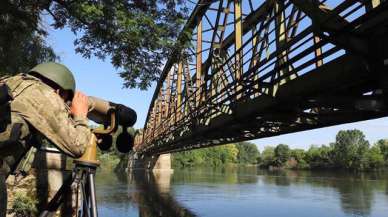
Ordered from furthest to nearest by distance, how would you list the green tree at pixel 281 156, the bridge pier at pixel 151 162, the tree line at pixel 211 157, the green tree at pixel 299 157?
the green tree at pixel 281 156
the tree line at pixel 211 157
the green tree at pixel 299 157
the bridge pier at pixel 151 162

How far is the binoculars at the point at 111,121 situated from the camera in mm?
2439

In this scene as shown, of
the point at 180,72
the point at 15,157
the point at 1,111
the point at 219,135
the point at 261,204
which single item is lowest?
the point at 261,204

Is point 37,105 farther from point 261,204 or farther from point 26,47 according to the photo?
point 261,204

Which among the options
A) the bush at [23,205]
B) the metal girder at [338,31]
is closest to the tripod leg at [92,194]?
the bush at [23,205]

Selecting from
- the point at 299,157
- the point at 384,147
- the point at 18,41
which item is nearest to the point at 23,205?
the point at 18,41

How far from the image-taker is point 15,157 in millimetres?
2246

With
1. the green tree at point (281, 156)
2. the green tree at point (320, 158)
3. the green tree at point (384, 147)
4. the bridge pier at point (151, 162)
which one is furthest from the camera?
the green tree at point (281, 156)

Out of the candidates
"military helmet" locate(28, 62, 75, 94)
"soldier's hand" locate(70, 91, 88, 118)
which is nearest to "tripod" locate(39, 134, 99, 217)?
"soldier's hand" locate(70, 91, 88, 118)

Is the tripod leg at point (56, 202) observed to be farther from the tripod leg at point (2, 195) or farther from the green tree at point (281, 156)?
the green tree at point (281, 156)

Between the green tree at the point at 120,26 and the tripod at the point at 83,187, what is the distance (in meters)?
6.80

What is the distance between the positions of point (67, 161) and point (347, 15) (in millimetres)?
4527

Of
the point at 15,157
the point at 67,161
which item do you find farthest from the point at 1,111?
the point at 67,161

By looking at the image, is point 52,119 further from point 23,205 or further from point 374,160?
point 374,160

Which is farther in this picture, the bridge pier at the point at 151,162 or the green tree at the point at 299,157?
the green tree at the point at 299,157
